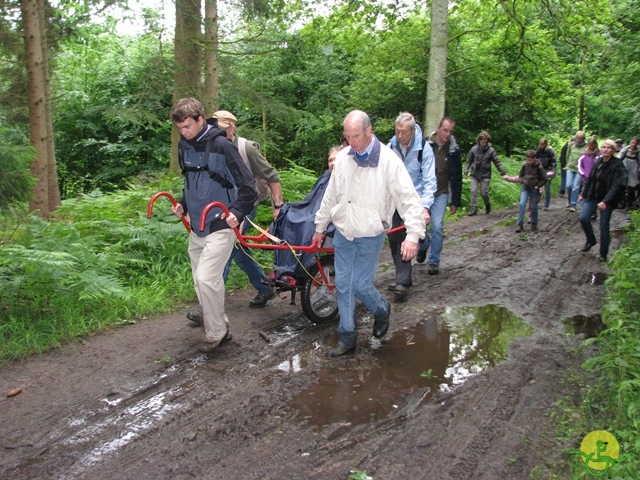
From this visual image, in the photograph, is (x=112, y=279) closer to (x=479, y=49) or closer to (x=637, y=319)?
(x=637, y=319)

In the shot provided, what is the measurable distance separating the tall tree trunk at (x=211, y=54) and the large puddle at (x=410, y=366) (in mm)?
7410

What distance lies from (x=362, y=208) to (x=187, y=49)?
7.55 m

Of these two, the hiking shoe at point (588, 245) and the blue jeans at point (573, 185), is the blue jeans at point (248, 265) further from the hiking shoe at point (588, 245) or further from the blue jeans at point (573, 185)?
the blue jeans at point (573, 185)

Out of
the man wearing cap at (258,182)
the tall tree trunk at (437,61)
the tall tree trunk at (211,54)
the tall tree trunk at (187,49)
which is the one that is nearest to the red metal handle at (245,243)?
the man wearing cap at (258,182)

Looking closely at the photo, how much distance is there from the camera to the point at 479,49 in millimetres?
17188

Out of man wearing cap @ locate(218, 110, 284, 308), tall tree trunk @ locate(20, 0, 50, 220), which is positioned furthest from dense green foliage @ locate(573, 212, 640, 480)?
tall tree trunk @ locate(20, 0, 50, 220)

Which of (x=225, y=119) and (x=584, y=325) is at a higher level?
(x=225, y=119)

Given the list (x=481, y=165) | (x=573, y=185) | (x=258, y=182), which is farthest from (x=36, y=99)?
(x=573, y=185)

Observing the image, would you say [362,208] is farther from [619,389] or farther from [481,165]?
[481,165]

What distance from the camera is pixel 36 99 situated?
31.9ft

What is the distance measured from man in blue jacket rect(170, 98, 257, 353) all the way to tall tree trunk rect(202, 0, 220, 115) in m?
6.52

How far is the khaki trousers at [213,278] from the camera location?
4965 mm

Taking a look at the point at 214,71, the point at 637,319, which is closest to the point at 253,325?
the point at 637,319

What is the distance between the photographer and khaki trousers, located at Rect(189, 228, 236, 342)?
4965mm
